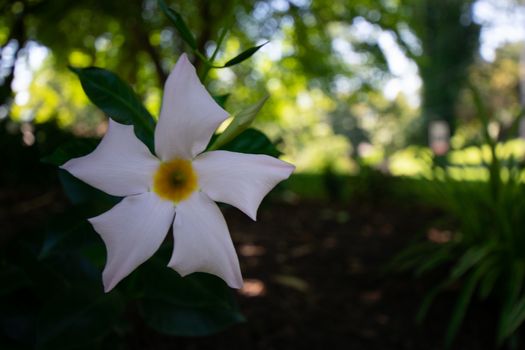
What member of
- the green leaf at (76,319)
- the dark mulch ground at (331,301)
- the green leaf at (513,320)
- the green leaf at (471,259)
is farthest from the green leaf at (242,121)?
the green leaf at (471,259)

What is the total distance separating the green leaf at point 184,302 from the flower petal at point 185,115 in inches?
17.4

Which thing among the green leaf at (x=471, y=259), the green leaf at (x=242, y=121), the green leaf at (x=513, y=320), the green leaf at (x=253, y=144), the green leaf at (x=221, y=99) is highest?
the green leaf at (x=221, y=99)

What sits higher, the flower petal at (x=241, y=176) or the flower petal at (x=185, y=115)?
the flower petal at (x=185, y=115)

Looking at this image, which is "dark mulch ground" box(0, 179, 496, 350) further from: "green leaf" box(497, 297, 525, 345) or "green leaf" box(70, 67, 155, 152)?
"green leaf" box(70, 67, 155, 152)

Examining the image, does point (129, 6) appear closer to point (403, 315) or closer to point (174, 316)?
point (174, 316)

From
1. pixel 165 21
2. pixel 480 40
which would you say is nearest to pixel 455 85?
pixel 480 40

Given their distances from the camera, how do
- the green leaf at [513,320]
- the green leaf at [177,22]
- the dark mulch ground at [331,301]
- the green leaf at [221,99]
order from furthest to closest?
the dark mulch ground at [331,301] < the green leaf at [513,320] < the green leaf at [221,99] < the green leaf at [177,22]

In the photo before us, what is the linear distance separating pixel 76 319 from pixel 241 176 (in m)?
0.64

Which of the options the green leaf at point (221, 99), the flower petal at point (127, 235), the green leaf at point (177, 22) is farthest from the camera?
the green leaf at point (221, 99)

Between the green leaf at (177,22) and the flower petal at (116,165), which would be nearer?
the flower petal at (116,165)

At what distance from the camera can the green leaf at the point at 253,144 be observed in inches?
35.2

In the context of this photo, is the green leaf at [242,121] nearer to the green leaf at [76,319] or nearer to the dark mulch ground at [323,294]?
the green leaf at [76,319]

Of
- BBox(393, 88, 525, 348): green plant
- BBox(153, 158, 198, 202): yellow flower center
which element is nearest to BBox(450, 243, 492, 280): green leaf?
BBox(393, 88, 525, 348): green plant

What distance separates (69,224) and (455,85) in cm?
2372
